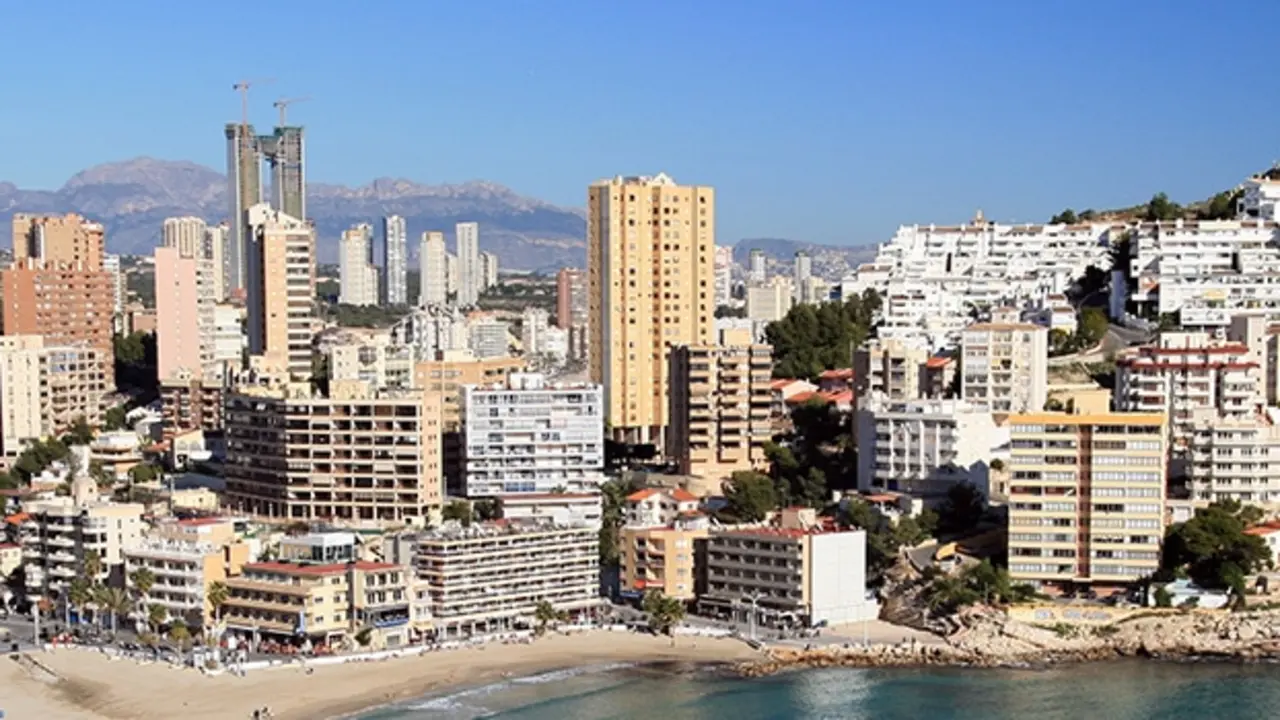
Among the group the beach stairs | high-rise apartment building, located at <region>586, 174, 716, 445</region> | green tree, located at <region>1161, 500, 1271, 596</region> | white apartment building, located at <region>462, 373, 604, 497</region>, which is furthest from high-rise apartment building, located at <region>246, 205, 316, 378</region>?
green tree, located at <region>1161, 500, 1271, 596</region>

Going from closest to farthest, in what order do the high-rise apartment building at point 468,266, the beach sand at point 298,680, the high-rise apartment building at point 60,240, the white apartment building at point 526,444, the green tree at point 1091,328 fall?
the beach sand at point 298,680
the white apartment building at point 526,444
the green tree at point 1091,328
the high-rise apartment building at point 60,240
the high-rise apartment building at point 468,266

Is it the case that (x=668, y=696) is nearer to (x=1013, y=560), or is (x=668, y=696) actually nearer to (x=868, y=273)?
(x=1013, y=560)

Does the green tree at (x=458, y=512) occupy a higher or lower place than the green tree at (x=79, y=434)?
lower

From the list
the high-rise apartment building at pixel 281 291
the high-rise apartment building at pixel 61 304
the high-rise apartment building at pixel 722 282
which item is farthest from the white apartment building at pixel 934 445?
the high-rise apartment building at pixel 722 282

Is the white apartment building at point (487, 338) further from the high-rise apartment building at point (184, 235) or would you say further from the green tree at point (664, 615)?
the green tree at point (664, 615)

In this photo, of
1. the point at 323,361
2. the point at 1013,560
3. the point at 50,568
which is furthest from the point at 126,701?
the point at 323,361

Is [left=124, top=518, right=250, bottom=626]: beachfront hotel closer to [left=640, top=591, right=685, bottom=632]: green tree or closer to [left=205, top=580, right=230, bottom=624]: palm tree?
[left=205, top=580, right=230, bottom=624]: palm tree

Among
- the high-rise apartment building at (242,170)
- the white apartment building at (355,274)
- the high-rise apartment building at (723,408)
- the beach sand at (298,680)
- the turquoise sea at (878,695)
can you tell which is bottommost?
the turquoise sea at (878,695)
